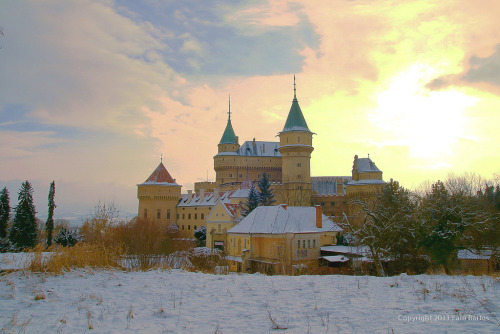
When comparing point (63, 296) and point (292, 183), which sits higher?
point (292, 183)

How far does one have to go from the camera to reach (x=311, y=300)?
8.13m

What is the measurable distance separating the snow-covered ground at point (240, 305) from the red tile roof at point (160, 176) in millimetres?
52540

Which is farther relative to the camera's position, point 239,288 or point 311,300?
point 239,288

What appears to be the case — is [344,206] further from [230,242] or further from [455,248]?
[455,248]

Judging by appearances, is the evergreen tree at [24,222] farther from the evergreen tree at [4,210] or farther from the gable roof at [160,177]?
the gable roof at [160,177]

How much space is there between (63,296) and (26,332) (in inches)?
89.2

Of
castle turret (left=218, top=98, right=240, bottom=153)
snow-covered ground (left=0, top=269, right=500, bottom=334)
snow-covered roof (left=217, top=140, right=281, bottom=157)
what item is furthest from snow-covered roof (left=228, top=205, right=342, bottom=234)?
castle turret (left=218, top=98, right=240, bottom=153)

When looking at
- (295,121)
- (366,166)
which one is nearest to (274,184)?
(295,121)

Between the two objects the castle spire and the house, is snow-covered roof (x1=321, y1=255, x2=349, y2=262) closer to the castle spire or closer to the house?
the house

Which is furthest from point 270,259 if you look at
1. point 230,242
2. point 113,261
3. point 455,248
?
point 113,261

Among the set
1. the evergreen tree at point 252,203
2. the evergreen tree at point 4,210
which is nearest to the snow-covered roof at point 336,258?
the evergreen tree at point 252,203

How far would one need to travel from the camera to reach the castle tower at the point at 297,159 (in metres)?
56.8

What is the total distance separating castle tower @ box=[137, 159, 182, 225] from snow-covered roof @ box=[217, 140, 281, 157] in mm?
11949

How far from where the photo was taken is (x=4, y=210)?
39438 millimetres
